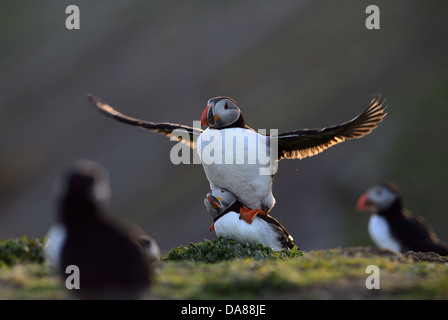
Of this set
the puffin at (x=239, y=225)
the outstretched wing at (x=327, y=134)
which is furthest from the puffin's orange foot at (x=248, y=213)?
the outstretched wing at (x=327, y=134)

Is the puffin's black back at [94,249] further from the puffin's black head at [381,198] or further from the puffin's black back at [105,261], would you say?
the puffin's black head at [381,198]

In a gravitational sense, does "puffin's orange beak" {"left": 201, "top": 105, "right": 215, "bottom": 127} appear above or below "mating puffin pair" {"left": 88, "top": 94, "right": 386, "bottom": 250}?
above

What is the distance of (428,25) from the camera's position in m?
33.2

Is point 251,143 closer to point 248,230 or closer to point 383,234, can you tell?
point 248,230

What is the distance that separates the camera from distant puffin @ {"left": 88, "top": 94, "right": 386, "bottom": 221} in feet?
29.8

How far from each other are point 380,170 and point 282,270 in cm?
2084

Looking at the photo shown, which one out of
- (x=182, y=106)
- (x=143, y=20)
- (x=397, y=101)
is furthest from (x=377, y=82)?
(x=143, y=20)

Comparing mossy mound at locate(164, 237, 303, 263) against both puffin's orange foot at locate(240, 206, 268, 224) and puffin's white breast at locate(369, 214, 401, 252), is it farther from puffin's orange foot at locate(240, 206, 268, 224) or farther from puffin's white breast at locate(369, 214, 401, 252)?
puffin's white breast at locate(369, 214, 401, 252)

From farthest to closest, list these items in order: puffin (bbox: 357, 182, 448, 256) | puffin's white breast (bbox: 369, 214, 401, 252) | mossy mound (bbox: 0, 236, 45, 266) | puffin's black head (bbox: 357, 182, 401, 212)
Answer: puffin's black head (bbox: 357, 182, 401, 212) < puffin's white breast (bbox: 369, 214, 401, 252) < puffin (bbox: 357, 182, 448, 256) < mossy mound (bbox: 0, 236, 45, 266)

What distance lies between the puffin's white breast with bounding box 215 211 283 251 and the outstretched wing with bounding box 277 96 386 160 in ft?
3.93

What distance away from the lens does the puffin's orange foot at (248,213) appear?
9.45m

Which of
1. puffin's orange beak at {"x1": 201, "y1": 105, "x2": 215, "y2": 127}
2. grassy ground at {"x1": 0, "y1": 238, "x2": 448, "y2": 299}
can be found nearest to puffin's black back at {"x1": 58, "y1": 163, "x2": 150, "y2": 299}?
grassy ground at {"x1": 0, "y1": 238, "x2": 448, "y2": 299}
